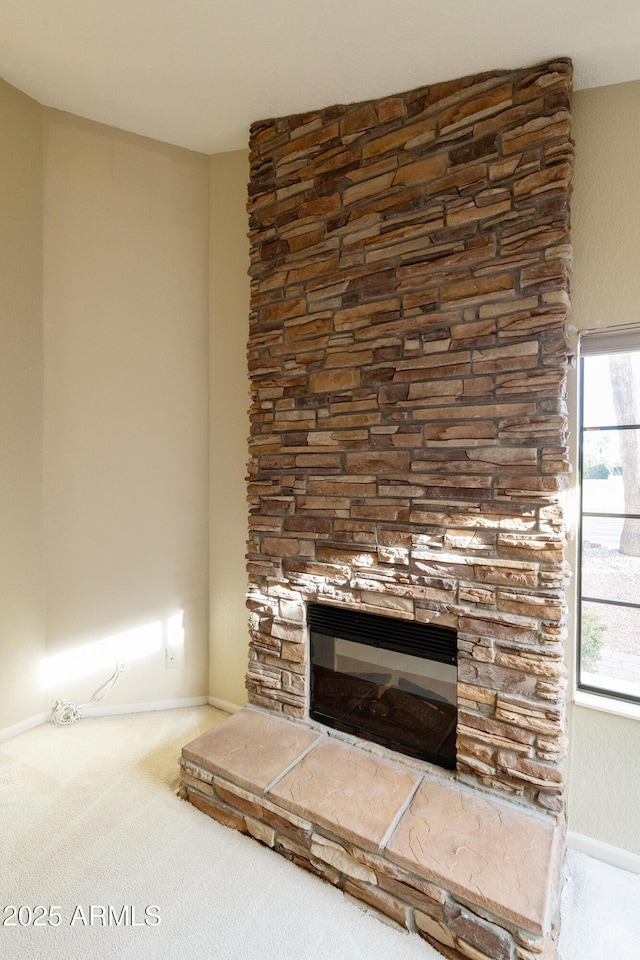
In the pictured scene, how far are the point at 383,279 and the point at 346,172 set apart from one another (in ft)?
1.83

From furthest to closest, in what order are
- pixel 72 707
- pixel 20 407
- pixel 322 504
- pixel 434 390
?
pixel 72 707 → pixel 20 407 → pixel 322 504 → pixel 434 390

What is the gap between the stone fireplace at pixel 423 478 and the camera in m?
1.60

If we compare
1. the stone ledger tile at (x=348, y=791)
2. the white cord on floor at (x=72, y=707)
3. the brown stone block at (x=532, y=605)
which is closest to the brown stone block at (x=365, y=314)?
the brown stone block at (x=532, y=605)

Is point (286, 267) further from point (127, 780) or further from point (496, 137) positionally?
point (127, 780)

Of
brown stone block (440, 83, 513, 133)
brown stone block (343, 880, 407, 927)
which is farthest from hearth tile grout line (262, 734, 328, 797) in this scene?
brown stone block (440, 83, 513, 133)

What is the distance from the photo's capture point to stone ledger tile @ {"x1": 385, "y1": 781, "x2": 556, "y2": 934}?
4.40 feet

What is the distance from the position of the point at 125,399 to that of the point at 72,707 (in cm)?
176

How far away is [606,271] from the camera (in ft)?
5.66

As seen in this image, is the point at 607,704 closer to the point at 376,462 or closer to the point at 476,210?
the point at 376,462

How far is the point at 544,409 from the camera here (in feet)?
5.53

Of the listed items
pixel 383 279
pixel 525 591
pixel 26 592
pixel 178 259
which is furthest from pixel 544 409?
pixel 26 592

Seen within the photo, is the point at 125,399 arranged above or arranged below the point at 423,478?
above

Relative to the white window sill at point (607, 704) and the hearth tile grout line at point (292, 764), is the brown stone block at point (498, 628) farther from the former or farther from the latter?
the hearth tile grout line at point (292, 764)

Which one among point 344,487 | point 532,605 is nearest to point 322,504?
point 344,487
